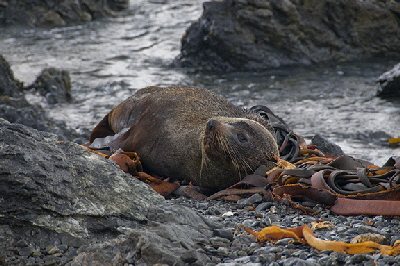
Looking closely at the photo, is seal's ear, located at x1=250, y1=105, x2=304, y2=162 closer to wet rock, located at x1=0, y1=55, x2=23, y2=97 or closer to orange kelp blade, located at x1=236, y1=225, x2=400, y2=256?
orange kelp blade, located at x1=236, y1=225, x2=400, y2=256

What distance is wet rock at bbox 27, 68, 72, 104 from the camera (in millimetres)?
11516

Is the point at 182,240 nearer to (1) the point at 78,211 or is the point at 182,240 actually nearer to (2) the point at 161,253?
(2) the point at 161,253

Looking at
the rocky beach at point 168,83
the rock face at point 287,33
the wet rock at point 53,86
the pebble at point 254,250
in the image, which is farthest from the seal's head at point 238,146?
the rock face at point 287,33

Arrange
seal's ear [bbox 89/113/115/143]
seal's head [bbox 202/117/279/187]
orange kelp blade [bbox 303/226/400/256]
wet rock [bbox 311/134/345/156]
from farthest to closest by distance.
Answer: seal's ear [bbox 89/113/115/143] → wet rock [bbox 311/134/345/156] → seal's head [bbox 202/117/279/187] → orange kelp blade [bbox 303/226/400/256]

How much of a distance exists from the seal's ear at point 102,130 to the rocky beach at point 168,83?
1252 millimetres

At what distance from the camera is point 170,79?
520 inches

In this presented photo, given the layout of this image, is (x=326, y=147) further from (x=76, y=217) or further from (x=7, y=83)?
(x=7, y=83)

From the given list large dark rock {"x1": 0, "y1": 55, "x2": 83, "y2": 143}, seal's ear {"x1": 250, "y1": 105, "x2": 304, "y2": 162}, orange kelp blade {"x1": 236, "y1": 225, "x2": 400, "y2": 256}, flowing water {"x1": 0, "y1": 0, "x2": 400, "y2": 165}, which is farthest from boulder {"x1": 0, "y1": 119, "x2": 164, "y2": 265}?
flowing water {"x1": 0, "y1": 0, "x2": 400, "y2": 165}

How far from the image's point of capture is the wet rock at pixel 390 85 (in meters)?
11.2

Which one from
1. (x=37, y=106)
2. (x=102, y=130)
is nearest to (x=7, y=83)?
(x=37, y=106)

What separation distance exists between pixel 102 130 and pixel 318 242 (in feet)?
16.6

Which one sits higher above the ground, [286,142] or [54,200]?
[54,200]

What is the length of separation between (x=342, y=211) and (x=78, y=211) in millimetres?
2100

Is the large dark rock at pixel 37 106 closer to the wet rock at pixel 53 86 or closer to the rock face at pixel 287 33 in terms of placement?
the wet rock at pixel 53 86
